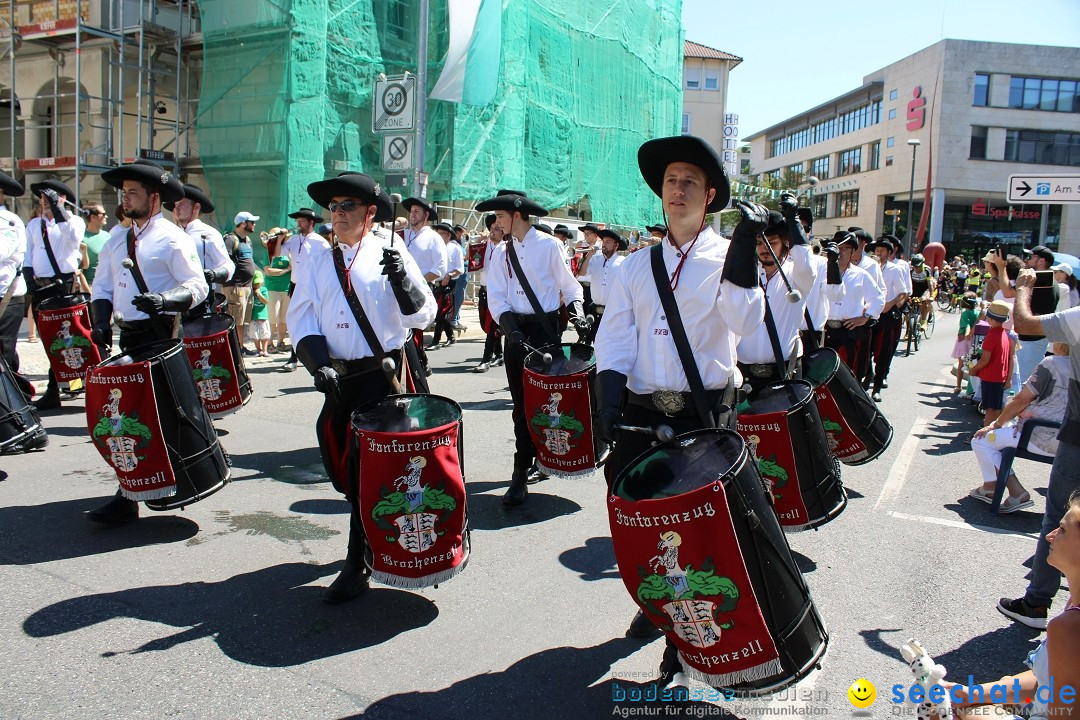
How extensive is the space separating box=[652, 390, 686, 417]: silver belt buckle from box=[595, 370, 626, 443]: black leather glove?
0.49 feet

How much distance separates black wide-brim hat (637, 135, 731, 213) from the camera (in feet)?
10.8

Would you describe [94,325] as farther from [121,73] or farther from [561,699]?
[121,73]

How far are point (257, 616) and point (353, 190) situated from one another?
2.18m

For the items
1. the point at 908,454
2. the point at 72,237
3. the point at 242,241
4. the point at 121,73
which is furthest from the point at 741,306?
the point at 121,73

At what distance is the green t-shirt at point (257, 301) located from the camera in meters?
12.6

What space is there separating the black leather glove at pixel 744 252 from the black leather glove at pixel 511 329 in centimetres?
313

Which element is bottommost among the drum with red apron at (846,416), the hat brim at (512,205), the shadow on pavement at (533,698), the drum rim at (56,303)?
the shadow on pavement at (533,698)

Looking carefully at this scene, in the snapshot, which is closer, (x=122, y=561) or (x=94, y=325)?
(x=122, y=561)

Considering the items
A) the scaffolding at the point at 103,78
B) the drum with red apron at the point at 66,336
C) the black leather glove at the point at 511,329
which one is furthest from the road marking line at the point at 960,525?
the scaffolding at the point at 103,78

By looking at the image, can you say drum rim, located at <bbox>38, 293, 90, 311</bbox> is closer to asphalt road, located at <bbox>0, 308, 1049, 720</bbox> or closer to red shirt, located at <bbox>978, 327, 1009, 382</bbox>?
asphalt road, located at <bbox>0, 308, 1049, 720</bbox>

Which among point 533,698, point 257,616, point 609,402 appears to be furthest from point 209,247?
point 533,698

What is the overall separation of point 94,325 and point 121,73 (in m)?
14.5

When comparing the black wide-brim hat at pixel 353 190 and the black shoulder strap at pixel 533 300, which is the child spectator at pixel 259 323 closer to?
the black shoulder strap at pixel 533 300

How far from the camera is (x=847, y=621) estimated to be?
4.06 metres
